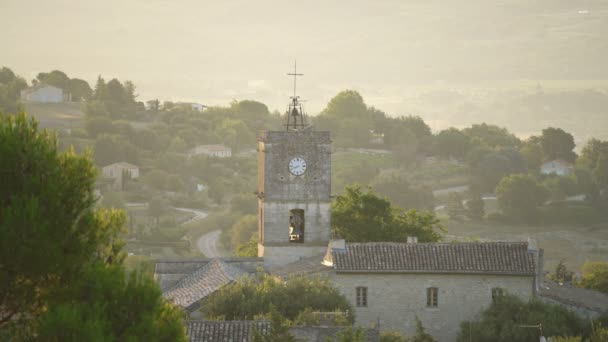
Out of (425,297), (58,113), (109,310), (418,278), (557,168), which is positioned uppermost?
(58,113)

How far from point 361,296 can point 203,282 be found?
447cm

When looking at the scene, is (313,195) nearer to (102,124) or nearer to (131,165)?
(131,165)

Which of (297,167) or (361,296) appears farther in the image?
(297,167)

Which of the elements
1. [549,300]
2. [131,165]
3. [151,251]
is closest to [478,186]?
[131,165]

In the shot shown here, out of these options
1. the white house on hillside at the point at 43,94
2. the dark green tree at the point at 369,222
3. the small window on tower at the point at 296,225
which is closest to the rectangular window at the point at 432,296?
the small window on tower at the point at 296,225

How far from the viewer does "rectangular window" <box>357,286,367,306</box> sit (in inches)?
1323

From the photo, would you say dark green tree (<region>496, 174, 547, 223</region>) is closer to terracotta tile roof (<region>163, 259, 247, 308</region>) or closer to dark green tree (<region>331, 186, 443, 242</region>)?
dark green tree (<region>331, 186, 443, 242</region>)

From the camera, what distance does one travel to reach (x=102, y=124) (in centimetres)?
12025

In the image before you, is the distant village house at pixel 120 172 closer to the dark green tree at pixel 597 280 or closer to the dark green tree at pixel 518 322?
the dark green tree at pixel 597 280

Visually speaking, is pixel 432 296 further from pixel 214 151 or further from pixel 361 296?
pixel 214 151

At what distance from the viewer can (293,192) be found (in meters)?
38.0

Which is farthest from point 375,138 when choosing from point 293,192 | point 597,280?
point 293,192

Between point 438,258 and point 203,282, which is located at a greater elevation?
point 438,258

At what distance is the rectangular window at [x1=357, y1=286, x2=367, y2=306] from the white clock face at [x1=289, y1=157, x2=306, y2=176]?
218 inches
